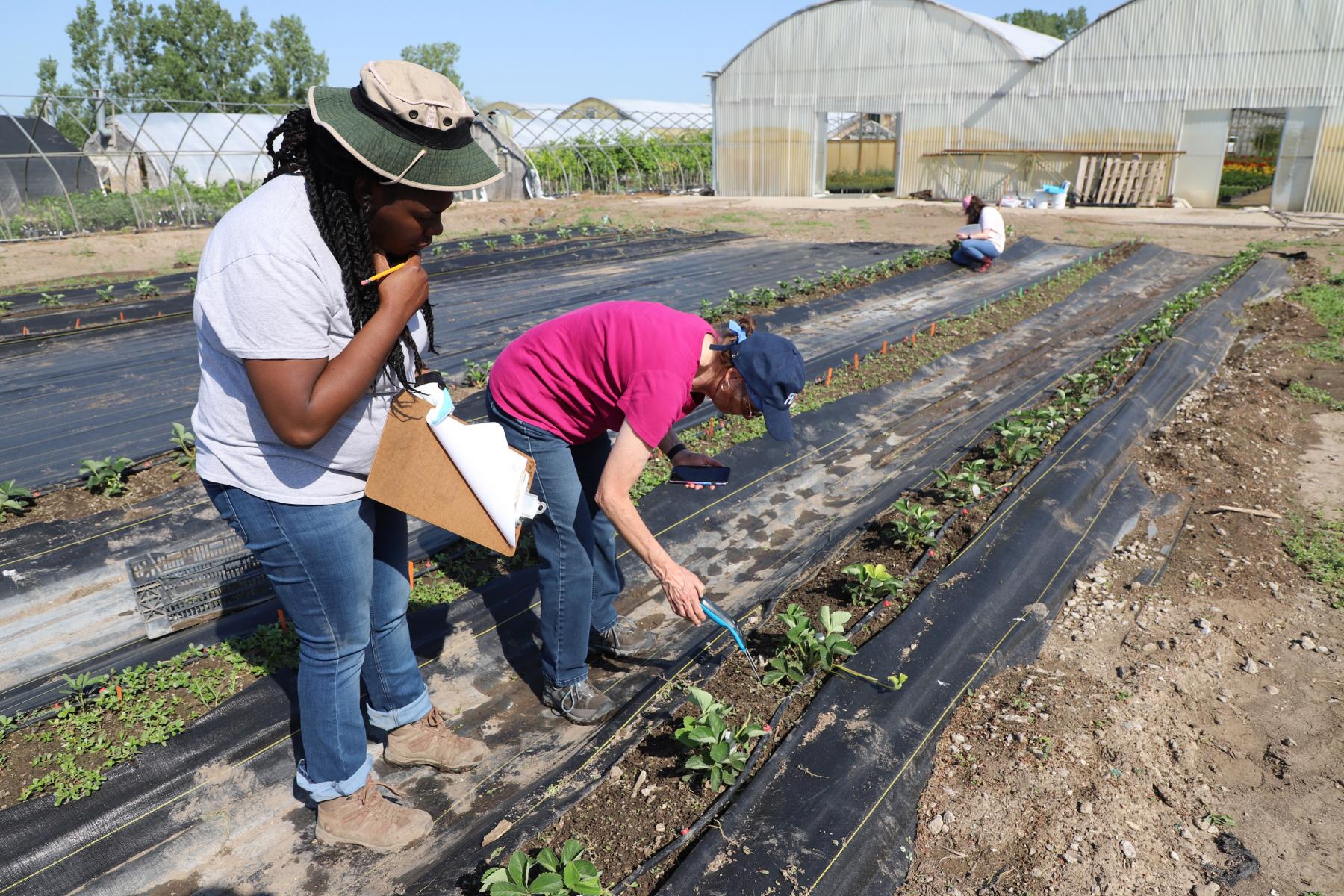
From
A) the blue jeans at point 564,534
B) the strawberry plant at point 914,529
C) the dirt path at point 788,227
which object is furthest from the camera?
the dirt path at point 788,227

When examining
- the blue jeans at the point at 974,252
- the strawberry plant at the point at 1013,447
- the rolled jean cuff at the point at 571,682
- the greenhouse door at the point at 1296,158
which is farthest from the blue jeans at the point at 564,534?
the greenhouse door at the point at 1296,158

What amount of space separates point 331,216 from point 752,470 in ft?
10.3

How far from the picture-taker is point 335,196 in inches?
60.0

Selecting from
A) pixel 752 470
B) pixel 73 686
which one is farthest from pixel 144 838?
pixel 752 470

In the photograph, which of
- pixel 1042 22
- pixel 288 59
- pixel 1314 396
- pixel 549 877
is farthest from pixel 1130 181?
pixel 1042 22

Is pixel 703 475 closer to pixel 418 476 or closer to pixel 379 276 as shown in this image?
pixel 418 476

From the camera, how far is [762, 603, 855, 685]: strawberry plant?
266cm

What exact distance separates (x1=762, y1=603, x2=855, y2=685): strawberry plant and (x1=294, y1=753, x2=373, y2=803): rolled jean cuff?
127 cm

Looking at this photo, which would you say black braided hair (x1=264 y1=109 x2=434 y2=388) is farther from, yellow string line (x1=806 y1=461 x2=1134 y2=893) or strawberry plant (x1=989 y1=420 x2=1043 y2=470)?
strawberry plant (x1=989 y1=420 x2=1043 y2=470)

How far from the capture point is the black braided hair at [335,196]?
1522 mm

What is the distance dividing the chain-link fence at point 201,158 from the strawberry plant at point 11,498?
1124 centimetres

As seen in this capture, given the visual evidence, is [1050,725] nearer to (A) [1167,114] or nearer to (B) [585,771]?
(B) [585,771]

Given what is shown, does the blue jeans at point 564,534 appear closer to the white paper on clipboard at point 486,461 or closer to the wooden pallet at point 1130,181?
the white paper on clipboard at point 486,461

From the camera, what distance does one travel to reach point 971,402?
5.84m
